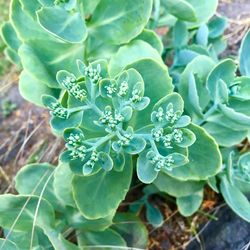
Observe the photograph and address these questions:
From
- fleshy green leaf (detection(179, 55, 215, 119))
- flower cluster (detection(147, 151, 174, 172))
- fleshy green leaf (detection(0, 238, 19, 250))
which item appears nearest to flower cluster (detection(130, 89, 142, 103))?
flower cluster (detection(147, 151, 174, 172))

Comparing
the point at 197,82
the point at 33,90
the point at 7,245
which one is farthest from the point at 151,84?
the point at 7,245

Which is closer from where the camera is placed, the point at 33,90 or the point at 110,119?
the point at 110,119

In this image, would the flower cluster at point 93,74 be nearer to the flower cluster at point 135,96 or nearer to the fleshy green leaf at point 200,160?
the flower cluster at point 135,96

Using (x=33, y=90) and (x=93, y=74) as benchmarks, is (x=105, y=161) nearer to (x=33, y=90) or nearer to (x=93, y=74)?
(x=93, y=74)

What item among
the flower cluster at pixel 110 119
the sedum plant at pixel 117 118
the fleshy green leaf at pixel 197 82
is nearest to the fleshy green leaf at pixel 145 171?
the sedum plant at pixel 117 118

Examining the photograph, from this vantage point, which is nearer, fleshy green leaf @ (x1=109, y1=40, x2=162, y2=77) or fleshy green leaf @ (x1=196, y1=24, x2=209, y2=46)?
fleshy green leaf @ (x1=109, y1=40, x2=162, y2=77)

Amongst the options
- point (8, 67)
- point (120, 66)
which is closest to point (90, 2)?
point (120, 66)

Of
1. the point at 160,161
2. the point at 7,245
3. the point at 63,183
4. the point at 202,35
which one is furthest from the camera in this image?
the point at 202,35

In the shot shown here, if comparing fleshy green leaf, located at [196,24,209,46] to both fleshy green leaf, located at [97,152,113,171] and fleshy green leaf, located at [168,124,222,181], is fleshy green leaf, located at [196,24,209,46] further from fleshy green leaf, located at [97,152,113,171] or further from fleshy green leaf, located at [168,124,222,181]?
fleshy green leaf, located at [97,152,113,171]

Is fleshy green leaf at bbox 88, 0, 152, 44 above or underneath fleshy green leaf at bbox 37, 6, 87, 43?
underneath
